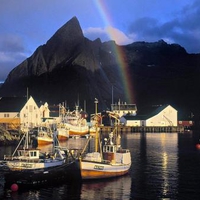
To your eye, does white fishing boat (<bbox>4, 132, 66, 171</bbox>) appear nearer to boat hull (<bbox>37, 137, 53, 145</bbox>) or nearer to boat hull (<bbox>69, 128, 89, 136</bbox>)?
boat hull (<bbox>37, 137, 53, 145</bbox>)

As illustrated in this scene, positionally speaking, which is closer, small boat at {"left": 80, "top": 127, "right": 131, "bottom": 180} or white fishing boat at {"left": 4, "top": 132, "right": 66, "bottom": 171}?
small boat at {"left": 80, "top": 127, "right": 131, "bottom": 180}

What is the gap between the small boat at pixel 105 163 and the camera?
3522cm

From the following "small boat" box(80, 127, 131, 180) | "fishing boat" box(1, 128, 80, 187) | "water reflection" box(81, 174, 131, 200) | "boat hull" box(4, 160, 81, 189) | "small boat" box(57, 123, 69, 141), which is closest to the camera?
"water reflection" box(81, 174, 131, 200)

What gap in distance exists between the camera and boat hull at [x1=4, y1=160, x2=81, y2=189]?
108 feet

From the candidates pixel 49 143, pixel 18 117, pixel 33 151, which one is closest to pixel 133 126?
pixel 18 117

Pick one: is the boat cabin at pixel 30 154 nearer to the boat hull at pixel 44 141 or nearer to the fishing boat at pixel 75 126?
the boat hull at pixel 44 141

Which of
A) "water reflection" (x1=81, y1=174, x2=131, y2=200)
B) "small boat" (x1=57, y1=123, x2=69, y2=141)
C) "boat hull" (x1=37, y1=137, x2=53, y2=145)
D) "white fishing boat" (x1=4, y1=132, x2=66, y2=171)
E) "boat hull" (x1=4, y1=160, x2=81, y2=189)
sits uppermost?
"small boat" (x1=57, y1=123, x2=69, y2=141)

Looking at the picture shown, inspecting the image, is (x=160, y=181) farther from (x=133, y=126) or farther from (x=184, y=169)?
(x=133, y=126)

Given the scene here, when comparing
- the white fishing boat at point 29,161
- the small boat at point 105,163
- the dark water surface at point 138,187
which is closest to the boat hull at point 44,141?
the dark water surface at point 138,187

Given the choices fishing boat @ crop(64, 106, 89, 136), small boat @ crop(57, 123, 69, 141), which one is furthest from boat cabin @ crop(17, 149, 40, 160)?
fishing boat @ crop(64, 106, 89, 136)

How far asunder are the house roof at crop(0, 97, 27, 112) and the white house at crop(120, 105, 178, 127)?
4543cm

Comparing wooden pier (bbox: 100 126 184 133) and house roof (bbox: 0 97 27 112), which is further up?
house roof (bbox: 0 97 27 112)

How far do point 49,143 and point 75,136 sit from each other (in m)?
22.2

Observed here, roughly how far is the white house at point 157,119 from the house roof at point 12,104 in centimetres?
4543
